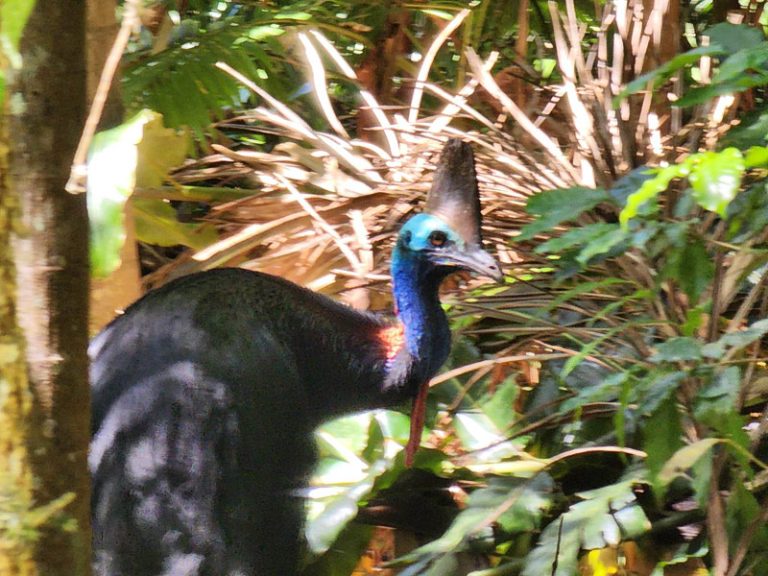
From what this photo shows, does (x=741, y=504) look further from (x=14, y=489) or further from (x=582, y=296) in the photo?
(x=14, y=489)

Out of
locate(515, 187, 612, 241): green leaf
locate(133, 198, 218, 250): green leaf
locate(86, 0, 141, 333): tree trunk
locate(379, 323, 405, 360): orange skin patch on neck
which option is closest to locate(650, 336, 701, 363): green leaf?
locate(515, 187, 612, 241): green leaf

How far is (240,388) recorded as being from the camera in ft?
6.61

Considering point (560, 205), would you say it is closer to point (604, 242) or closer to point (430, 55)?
point (604, 242)

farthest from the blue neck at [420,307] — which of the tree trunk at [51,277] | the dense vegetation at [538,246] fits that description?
the tree trunk at [51,277]

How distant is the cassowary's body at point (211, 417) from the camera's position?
1926mm

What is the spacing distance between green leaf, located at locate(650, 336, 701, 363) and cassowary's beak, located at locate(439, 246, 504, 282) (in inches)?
16.8

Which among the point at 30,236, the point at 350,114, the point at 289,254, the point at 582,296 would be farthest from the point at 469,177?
the point at 350,114

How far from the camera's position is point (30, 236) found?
1.06m

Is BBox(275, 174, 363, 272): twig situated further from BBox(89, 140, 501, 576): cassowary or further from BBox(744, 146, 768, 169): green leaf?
BBox(744, 146, 768, 169): green leaf

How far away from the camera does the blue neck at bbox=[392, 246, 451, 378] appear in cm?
221

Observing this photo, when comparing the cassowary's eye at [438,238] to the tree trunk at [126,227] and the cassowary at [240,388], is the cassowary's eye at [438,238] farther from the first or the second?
the tree trunk at [126,227]

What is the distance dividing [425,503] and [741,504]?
0.73m

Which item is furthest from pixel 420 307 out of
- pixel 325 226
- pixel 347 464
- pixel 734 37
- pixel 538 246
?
pixel 734 37

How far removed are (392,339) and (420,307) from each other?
4.4 inches
